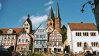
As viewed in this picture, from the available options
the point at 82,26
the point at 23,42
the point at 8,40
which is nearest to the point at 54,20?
the point at 23,42

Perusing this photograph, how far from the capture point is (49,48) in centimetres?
7781

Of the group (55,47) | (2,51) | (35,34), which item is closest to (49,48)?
(55,47)

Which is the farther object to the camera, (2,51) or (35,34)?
(35,34)

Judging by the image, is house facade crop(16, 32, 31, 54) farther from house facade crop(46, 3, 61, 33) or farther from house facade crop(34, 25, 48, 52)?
house facade crop(46, 3, 61, 33)

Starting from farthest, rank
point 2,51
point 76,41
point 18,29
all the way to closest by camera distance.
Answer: point 18,29, point 76,41, point 2,51

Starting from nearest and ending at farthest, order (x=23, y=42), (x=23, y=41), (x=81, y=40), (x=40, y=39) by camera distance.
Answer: (x=81, y=40)
(x=40, y=39)
(x=23, y=42)
(x=23, y=41)

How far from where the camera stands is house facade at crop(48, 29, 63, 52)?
77.3 meters

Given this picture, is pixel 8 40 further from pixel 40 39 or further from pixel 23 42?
pixel 40 39

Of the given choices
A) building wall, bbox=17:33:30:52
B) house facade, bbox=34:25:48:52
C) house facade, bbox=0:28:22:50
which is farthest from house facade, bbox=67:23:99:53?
house facade, bbox=0:28:22:50

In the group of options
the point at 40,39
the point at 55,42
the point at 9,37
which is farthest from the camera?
the point at 9,37

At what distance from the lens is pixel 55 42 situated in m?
79.2

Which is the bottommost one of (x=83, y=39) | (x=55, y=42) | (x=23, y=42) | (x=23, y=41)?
(x=55, y=42)

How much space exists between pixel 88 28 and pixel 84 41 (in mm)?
4468

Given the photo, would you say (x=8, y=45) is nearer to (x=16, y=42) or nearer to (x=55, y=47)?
(x=16, y=42)
